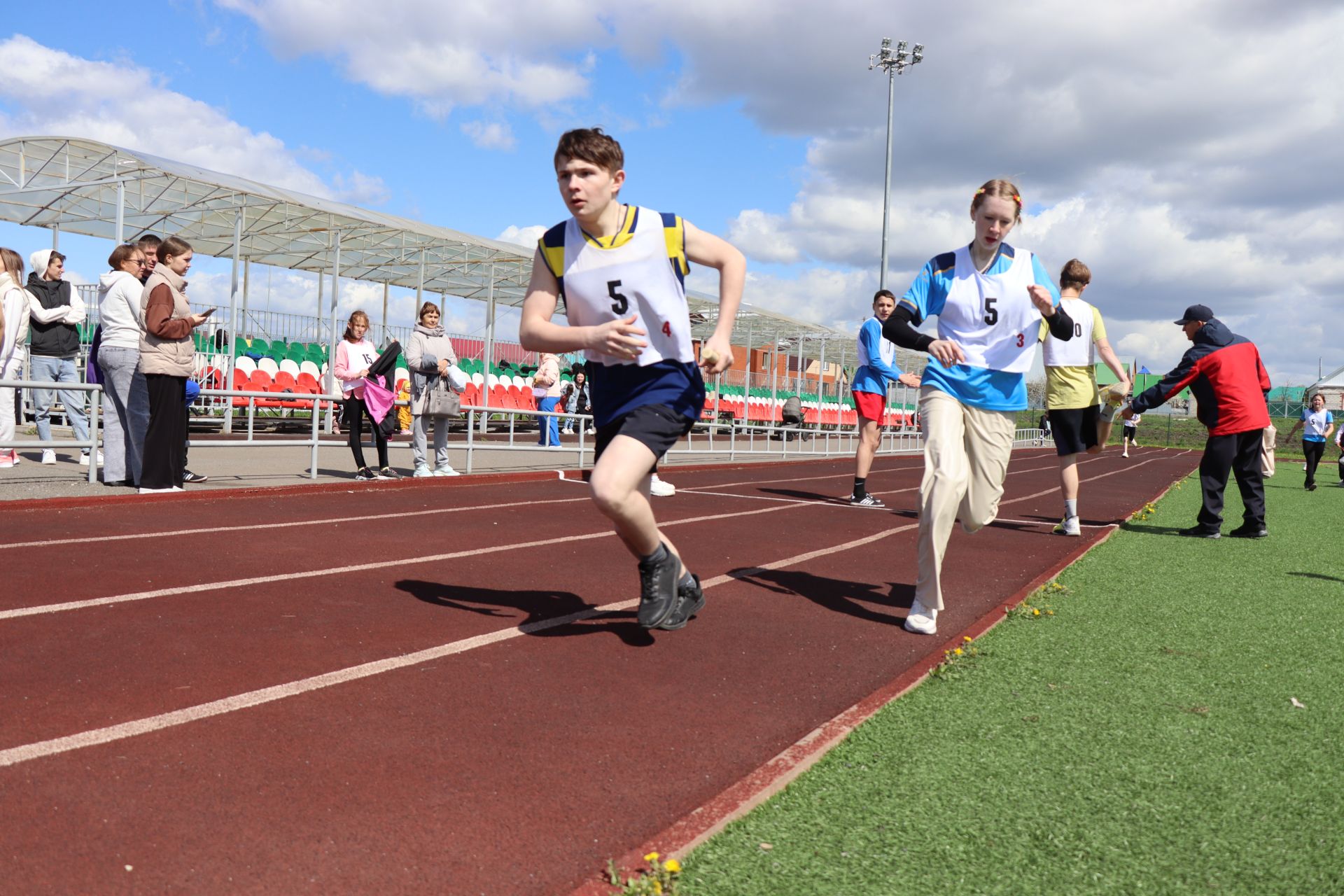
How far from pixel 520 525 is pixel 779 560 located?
229 centimetres

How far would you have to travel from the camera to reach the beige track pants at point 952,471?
459cm

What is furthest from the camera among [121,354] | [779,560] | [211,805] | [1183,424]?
[1183,424]

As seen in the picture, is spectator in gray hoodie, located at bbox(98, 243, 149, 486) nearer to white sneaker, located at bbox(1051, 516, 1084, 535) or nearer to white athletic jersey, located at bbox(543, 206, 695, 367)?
white athletic jersey, located at bbox(543, 206, 695, 367)

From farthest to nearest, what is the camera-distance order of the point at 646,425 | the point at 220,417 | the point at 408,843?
the point at 220,417
the point at 646,425
the point at 408,843

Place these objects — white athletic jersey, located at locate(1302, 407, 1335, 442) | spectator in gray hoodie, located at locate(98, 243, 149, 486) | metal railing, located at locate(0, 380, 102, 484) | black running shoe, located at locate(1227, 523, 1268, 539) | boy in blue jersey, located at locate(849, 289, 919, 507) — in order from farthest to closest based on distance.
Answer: white athletic jersey, located at locate(1302, 407, 1335, 442) < boy in blue jersey, located at locate(849, 289, 919, 507) < black running shoe, located at locate(1227, 523, 1268, 539) < spectator in gray hoodie, located at locate(98, 243, 149, 486) < metal railing, located at locate(0, 380, 102, 484)

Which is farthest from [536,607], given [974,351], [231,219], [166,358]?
[231,219]

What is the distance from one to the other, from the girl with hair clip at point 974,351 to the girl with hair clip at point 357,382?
764cm

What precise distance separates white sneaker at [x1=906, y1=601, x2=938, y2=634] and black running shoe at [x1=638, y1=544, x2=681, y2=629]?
1236mm

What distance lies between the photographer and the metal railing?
8.61 metres

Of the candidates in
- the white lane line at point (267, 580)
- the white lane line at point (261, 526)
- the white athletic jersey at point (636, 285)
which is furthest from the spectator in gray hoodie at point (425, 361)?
the white athletic jersey at point (636, 285)

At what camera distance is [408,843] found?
7.77 feet

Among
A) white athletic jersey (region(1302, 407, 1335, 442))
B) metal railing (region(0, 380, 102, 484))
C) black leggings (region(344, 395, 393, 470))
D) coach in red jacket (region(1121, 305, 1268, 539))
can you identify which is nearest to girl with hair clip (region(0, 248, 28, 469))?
metal railing (region(0, 380, 102, 484))

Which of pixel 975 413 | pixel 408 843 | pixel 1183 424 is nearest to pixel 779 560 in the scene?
pixel 975 413

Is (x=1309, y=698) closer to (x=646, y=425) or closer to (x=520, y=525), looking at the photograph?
(x=646, y=425)
